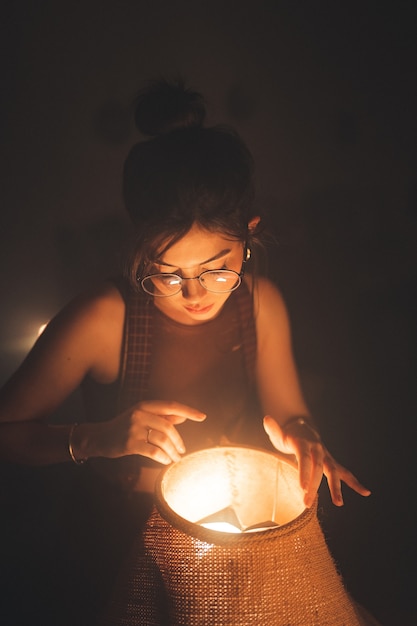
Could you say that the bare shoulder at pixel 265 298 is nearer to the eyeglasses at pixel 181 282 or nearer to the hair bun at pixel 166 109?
the eyeglasses at pixel 181 282

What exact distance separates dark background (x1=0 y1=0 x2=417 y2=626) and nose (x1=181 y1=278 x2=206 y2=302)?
0.75 meters

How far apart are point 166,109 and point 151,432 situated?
743mm

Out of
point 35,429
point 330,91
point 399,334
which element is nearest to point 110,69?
point 330,91

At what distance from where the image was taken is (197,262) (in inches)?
42.2

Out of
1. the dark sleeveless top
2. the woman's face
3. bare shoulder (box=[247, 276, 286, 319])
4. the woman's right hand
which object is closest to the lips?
the woman's face

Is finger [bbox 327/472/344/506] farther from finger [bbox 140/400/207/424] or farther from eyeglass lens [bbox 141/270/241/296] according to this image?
eyeglass lens [bbox 141/270/241/296]

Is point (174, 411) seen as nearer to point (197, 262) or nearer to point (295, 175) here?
point (197, 262)

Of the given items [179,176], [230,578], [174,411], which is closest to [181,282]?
[179,176]

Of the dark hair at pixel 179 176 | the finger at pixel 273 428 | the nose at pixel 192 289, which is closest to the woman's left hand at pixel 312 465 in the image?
the finger at pixel 273 428

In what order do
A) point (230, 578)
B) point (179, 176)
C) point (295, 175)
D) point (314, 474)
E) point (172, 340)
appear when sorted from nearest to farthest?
point (230, 578) < point (314, 474) < point (179, 176) < point (172, 340) < point (295, 175)

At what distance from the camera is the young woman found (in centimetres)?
96

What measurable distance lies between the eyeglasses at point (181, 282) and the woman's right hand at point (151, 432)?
0.34 metres

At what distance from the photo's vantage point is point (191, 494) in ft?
2.69

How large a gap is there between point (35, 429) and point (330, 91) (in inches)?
64.2
